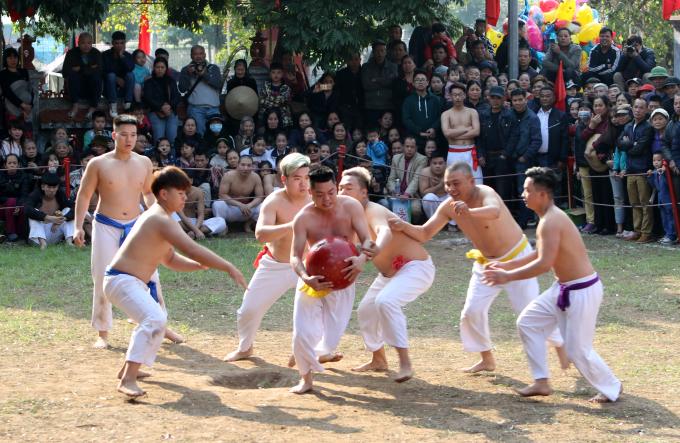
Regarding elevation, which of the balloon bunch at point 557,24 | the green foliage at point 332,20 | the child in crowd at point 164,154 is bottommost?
the child in crowd at point 164,154

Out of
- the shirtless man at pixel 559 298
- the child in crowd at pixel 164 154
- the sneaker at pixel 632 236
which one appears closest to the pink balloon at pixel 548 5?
the sneaker at pixel 632 236

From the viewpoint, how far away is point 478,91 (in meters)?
15.3

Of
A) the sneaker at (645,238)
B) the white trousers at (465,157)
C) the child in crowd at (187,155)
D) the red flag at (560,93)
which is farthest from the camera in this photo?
the red flag at (560,93)

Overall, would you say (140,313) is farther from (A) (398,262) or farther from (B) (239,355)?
(A) (398,262)

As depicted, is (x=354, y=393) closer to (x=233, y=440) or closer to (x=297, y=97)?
(x=233, y=440)

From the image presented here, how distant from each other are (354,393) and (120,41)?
10.1 meters

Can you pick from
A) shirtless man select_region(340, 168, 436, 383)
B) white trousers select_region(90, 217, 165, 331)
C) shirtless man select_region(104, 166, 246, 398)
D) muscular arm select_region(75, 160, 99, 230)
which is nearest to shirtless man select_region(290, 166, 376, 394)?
shirtless man select_region(340, 168, 436, 383)

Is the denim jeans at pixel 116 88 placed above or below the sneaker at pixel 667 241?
above

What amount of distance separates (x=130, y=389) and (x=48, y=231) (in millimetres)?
7666

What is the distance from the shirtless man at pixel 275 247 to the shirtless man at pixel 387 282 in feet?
1.23

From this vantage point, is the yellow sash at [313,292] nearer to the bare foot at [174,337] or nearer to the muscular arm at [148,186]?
the bare foot at [174,337]

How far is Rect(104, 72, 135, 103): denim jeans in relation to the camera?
1574 centimetres

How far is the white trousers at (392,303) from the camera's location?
24.2 feet

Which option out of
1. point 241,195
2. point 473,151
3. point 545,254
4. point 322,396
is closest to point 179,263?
point 322,396
